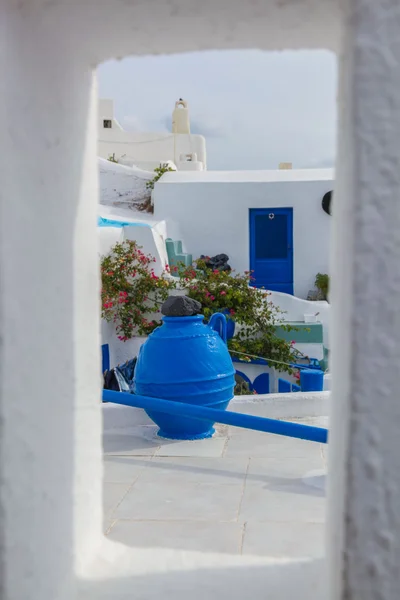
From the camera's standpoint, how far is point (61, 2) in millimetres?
1646

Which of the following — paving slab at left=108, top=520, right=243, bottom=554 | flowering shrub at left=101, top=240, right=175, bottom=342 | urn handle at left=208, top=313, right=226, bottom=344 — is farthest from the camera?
flowering shrub at left=101, top=240, right=175, bottom=342

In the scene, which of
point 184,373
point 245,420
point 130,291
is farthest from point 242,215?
point 245,420

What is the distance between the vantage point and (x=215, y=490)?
11.7ft

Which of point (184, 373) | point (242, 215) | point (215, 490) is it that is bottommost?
point (215, 490)

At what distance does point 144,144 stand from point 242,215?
8.87 m

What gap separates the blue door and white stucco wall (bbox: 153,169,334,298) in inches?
5.3

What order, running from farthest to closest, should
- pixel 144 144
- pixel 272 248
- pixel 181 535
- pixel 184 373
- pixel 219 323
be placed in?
pixel 144 144 → pixel 272 248 → pixel 219 323 → pixel 184 373 → pixel 181 535

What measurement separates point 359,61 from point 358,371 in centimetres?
63

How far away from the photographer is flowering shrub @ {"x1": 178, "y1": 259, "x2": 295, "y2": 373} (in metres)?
10.7

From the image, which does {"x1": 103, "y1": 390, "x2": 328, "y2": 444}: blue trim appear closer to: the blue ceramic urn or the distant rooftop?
the blue ceramic urn

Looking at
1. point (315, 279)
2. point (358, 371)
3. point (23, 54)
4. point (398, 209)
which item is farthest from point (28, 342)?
point (315, 279)

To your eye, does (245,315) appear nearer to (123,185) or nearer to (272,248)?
(272,248)

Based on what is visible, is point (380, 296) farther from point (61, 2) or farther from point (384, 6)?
point (61, 2)

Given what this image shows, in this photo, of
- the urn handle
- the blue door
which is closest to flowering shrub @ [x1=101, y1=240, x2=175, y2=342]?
the blue door
